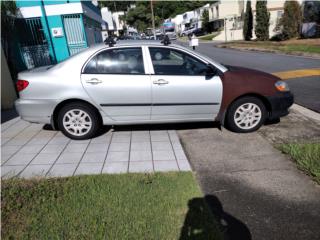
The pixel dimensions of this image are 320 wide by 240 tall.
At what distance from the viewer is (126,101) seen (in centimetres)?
468

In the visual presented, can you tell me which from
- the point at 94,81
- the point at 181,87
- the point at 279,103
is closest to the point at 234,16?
the point at 279,103

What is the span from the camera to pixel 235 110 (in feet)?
16.0

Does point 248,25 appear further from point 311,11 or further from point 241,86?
point 241,86

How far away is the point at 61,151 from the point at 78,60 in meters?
1.54

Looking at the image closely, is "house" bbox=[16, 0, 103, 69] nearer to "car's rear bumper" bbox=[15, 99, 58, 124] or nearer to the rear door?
"car's rear bumper" bbox=[15, 99, 58, 124]

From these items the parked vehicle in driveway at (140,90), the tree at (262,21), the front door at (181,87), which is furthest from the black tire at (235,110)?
the tree at (262,21)

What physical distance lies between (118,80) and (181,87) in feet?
3.44

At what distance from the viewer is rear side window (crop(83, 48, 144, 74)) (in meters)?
4.64

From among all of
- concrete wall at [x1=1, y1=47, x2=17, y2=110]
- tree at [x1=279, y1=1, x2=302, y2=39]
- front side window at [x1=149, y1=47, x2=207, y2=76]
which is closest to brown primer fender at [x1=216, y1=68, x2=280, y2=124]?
front side window at [x1=149, y1=47, x2=207, y2=76]

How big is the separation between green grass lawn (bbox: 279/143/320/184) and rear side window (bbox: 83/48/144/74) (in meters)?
2.64

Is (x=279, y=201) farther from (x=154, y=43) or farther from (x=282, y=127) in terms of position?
(x=154, y=43)

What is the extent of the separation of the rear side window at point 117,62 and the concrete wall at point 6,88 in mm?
4039

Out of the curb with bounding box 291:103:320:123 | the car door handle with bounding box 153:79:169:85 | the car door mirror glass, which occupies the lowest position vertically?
the curb with bounding box 291:103:320:123

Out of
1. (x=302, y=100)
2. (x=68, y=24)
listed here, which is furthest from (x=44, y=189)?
(x=68, y=24)
